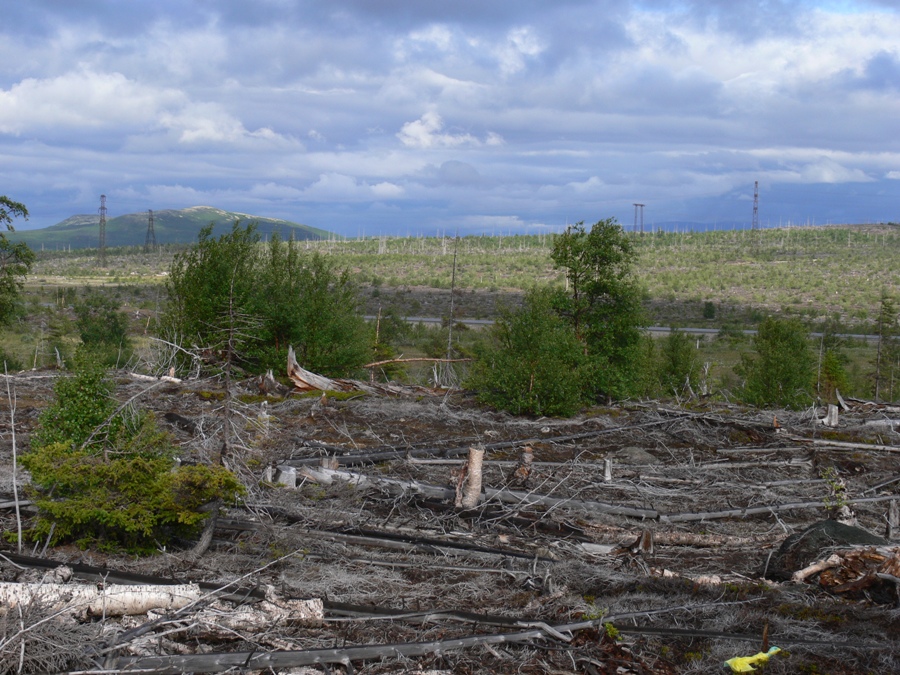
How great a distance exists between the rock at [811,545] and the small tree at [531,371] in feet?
32.1

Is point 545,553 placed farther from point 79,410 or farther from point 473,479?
point 79,410

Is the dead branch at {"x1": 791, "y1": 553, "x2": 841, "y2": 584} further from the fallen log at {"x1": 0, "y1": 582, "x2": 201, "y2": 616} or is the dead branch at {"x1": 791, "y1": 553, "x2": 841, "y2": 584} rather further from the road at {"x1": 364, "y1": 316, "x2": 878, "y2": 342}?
the road at {"x1": 364, "y1": 316, "x2": 878, "y2": 342}

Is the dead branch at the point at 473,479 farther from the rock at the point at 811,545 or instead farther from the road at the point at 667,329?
the road at the point at 667,329

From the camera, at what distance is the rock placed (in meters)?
6.43

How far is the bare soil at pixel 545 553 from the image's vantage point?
4906 mm

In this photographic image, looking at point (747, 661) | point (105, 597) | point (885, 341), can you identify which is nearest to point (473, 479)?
point (747, 661)

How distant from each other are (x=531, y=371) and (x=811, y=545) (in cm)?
1032

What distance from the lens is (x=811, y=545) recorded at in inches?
255

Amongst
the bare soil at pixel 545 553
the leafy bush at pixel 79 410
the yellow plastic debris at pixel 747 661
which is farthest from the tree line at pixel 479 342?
the yellow plastic debris at pixel 747 661

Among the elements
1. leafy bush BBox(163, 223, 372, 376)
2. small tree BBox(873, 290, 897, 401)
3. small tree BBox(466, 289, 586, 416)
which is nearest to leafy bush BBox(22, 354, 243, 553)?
small tree BBox(466, 289, 586, 416)

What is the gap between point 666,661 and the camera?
4.90m

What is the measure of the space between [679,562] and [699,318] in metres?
62.0

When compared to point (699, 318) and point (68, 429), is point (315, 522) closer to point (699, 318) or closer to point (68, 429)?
point (68, 429)

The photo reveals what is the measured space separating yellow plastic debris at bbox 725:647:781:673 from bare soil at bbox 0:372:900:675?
7 cm
